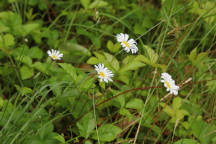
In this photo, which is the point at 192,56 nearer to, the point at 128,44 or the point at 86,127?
the point at 128,44

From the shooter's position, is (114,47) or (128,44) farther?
(114,47)

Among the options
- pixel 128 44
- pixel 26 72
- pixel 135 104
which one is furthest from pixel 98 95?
pixel 26 72

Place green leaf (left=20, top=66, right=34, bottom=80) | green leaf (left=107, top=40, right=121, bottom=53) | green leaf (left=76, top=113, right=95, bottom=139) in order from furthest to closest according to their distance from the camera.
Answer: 1. green leaf (left=107, top=40, right=121, bottom=53)
2. green leaf (left=20, top=66, right=34, bottom=80)
3. green leaf (left=76, top=113, right=95, bottom=139)

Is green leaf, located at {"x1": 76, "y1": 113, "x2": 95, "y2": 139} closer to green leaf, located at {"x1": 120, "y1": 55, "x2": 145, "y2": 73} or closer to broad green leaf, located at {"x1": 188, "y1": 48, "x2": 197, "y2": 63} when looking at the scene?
green leaf, located at {"x1": 120, "y1": 55, "x2": 145, "y2": 73}

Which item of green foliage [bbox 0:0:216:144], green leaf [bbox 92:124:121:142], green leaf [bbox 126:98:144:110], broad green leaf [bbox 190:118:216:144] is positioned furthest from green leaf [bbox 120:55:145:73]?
broad green leaf [bbox 190:118:216:144]

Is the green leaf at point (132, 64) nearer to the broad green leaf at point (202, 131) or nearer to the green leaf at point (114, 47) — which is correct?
the green leaf at point (114, 47)

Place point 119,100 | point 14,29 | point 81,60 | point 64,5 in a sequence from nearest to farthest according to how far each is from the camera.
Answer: point 119,100
point 14,29
point 81,60
point 64,5

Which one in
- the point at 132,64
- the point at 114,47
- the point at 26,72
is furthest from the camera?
the point at 114,47

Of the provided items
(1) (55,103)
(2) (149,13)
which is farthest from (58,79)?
(2) (149,13)

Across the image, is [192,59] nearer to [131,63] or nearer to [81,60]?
[131,63]

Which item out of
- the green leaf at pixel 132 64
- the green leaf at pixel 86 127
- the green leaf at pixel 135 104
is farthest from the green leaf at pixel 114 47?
the green leaf at pixel 86 127

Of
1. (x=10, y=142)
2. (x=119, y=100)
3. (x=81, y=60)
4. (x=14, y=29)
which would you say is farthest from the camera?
(x=81, y=60)
